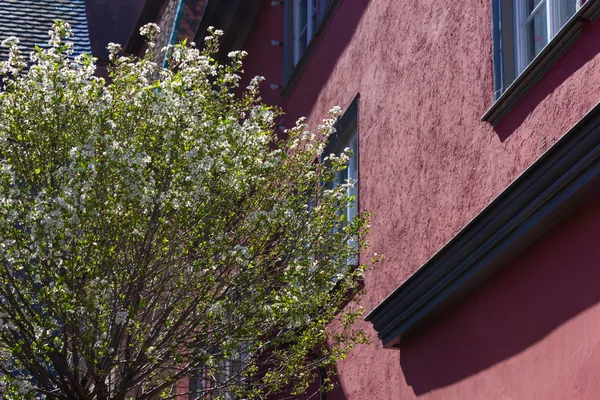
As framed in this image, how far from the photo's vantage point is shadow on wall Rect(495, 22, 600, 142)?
6184mm

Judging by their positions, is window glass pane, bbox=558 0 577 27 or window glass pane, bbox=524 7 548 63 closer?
window glass pane, bbox=558 0 577 27

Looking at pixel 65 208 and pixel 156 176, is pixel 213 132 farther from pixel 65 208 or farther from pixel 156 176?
pixel 65 208

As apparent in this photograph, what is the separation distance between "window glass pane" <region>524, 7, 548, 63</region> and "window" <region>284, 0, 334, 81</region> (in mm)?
6000

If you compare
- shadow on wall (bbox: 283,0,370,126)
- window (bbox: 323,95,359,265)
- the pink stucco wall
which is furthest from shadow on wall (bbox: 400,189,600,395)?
shadow on wall (bbox: 283,0,370,126)

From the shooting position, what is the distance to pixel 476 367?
7062 millimetres

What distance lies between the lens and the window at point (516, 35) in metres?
7.09

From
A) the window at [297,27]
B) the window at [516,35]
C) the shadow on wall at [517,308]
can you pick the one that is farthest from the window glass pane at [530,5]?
the window at [297,27]

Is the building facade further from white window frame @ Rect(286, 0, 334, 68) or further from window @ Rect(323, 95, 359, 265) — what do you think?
white window frame @ Rect(286, 0, 334, 68)

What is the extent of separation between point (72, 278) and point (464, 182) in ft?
9.10

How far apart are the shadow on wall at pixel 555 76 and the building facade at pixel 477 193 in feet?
0.04

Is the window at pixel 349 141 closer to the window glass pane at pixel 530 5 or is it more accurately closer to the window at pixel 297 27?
the window at pixel 297 27

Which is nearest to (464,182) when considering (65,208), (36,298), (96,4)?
(65,208)

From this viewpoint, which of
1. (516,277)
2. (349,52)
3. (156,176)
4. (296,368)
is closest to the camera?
(516,277)

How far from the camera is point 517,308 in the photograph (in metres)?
6.59
